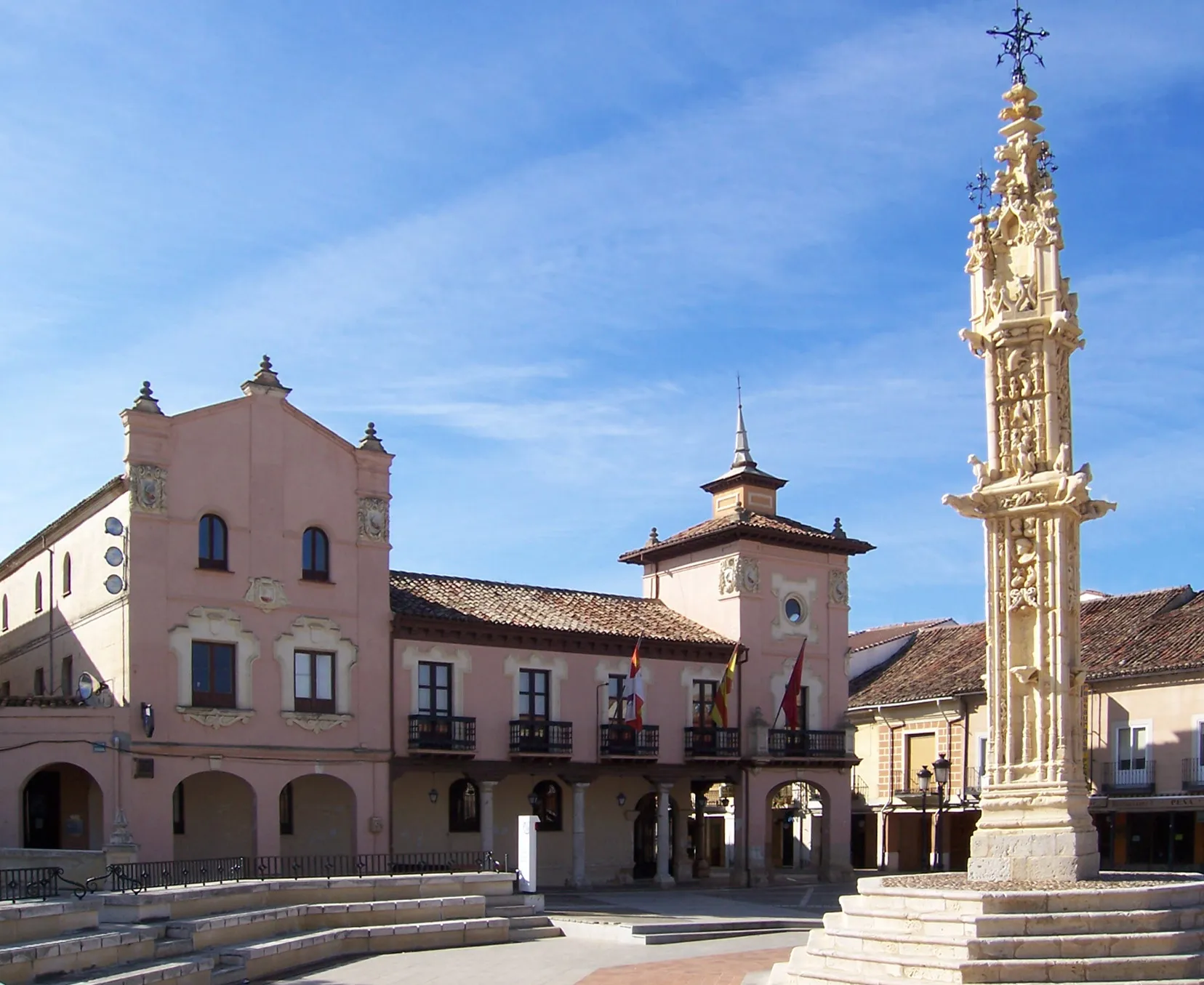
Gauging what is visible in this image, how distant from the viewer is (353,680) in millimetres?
36125

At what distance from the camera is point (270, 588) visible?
35.1 m

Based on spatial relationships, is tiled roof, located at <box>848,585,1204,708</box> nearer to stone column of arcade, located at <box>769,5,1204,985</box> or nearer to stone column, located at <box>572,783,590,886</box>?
stone column, located at <box>572,783,590,886</box>

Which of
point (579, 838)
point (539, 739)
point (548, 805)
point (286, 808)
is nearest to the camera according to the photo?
point (286, 808)

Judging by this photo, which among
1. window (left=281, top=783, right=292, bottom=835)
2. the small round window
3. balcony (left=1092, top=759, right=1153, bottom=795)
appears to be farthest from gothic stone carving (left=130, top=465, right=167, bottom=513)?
balcony (left=1092, top=759, right=1153, bottom=795)

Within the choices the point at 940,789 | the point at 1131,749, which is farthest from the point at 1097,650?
the point at 940,789

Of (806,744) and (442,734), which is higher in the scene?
(442,734)

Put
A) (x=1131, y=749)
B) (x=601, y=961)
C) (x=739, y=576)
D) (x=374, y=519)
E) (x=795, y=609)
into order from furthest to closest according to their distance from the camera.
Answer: (x=795, y=609)
(x=739, y=576)
(x=1131, y=749)
(x=374, y=519)
(x=601, y=961)

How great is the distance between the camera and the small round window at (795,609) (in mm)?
44312

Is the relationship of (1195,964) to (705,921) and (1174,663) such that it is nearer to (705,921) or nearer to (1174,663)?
(705,921)

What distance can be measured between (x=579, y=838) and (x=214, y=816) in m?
9.36

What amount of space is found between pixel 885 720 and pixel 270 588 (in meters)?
23.2

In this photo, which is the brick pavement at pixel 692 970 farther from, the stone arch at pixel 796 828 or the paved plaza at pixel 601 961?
the stone arch at pixel 796 828

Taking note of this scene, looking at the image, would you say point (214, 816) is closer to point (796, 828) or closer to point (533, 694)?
A: point (533, 694)

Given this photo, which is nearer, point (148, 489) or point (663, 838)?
point (148, 489)
